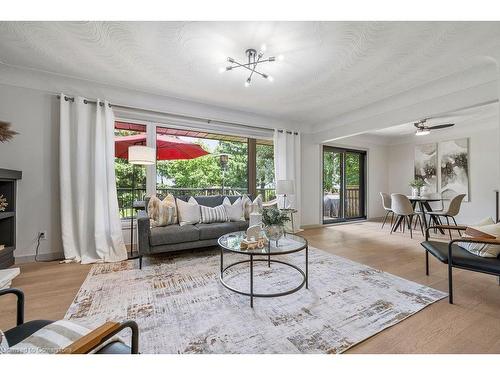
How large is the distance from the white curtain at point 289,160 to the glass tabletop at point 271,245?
7.96ft

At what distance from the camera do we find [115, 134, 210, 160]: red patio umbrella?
12.6ft

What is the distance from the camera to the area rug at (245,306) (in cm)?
148

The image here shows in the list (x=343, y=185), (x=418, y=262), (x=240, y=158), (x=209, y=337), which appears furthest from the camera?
(x=343, y=185)

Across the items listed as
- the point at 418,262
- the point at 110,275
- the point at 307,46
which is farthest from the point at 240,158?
the point at 418,262

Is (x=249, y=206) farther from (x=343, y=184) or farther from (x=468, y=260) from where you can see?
(x=343, y=184)

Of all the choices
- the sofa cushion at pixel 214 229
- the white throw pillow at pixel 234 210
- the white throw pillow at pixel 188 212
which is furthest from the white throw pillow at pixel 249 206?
the white throw pillow at pixel 188 212

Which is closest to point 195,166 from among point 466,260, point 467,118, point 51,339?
point 51,339

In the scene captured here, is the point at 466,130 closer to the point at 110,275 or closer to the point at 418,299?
the point at 418,299

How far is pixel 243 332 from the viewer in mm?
1556

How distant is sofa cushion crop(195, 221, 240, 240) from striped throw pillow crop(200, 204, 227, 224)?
104 millimetres

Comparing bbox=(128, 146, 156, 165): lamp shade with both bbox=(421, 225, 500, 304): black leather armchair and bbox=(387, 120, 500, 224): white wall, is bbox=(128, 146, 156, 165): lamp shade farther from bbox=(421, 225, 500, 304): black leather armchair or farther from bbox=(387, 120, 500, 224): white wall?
bbox=(387, 120, 500, 224): white wall

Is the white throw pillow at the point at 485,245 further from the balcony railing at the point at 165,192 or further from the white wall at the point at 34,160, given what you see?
the white wall at the point at 34,160

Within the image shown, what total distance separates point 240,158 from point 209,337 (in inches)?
150

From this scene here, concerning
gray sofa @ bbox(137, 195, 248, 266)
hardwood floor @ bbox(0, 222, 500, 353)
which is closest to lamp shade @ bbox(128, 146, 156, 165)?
gray sofa @ bbox(137, 195, 248, 266)
